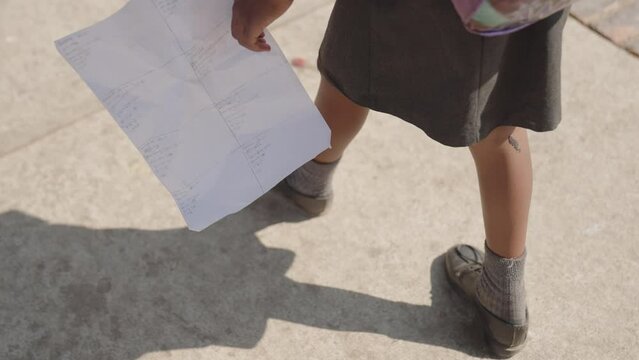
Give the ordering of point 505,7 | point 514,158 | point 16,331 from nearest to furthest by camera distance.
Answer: point 505,7, point 514,158, point 16,331

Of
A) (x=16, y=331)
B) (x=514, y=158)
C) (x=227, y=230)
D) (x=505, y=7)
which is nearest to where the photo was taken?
(x=505, y=7)

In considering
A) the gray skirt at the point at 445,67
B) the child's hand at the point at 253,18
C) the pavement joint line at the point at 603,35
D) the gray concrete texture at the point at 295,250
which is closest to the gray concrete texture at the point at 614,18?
the pavement joint line at the point at 603,35

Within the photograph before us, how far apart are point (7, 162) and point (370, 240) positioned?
1030mm

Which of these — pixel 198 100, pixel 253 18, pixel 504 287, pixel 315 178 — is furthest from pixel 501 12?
pixel 315 178

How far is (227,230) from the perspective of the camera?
2.02 metres

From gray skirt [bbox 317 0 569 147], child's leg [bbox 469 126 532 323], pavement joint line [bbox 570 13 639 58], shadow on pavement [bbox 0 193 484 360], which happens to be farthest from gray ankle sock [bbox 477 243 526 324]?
pavement joint line [bbox 570 13 639 58]

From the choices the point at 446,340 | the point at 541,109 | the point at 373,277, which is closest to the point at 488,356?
the point at 446,340

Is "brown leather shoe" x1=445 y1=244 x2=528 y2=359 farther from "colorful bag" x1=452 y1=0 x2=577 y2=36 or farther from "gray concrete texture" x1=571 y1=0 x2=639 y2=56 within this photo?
"gray concrete texture" x1=571 y1=0 x2=639 y2=56

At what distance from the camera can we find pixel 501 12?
1.06 metres

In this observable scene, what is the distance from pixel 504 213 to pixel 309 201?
574 millimetres

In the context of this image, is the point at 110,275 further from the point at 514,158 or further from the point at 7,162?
the point at 514,158

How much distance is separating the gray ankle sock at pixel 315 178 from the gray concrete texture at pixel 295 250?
0.09 meters

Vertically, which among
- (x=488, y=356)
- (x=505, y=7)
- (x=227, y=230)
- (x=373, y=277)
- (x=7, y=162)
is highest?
(x=505, y=7)

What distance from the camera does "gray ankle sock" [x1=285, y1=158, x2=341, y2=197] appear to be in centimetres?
201
